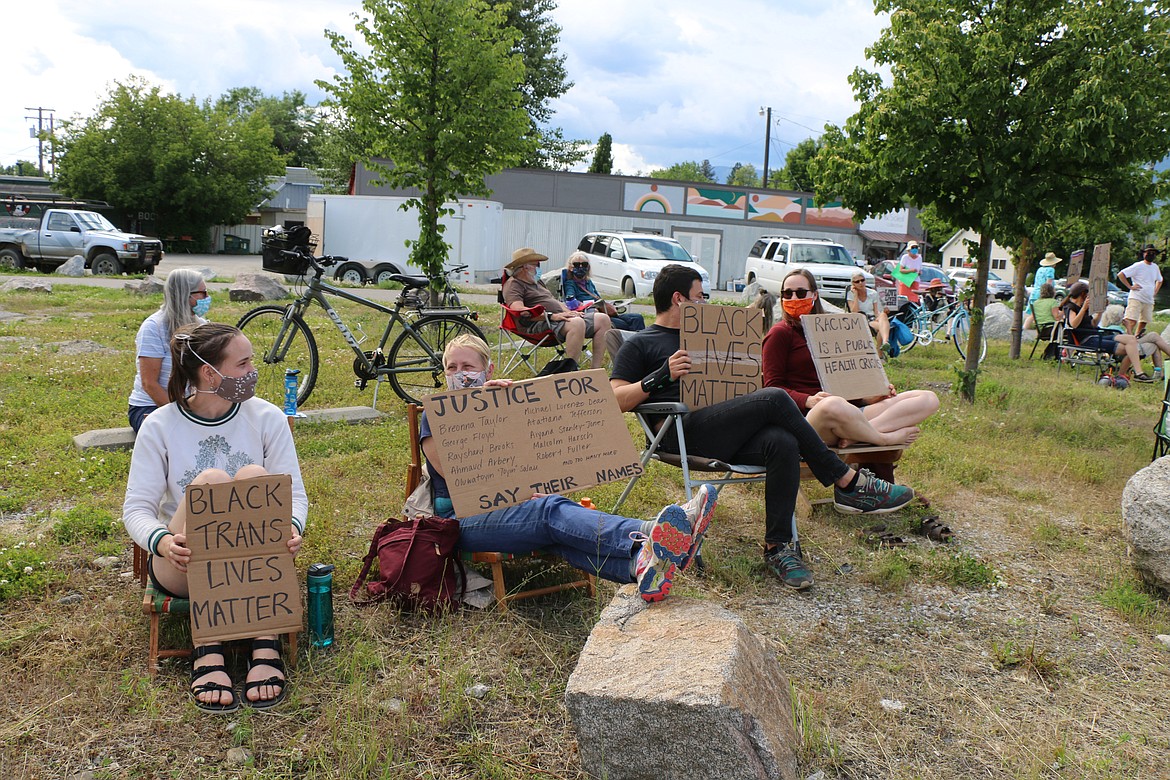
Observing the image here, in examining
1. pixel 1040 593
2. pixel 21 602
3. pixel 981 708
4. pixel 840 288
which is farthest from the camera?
pixel 840 288

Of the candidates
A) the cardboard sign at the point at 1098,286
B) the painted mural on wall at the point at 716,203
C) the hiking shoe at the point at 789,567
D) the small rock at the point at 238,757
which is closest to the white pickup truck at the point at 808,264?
the cardboard sign at the point at 1098,286

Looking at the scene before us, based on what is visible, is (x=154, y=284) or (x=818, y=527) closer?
(x=818, y=527)

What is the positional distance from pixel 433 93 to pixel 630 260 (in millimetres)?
9909

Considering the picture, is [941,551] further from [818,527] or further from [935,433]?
[935,433]

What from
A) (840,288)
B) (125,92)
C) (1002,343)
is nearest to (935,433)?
(1002,343)

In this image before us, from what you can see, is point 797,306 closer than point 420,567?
No

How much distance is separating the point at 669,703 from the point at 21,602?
9.13ft

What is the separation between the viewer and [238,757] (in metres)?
2.70

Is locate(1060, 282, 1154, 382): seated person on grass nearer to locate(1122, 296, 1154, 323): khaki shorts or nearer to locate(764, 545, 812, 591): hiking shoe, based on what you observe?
locate(1122, 296, 1154, 323): khaki shorts

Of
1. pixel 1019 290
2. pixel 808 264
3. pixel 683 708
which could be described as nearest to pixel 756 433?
pixel 683 708

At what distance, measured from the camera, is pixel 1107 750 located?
2924mm

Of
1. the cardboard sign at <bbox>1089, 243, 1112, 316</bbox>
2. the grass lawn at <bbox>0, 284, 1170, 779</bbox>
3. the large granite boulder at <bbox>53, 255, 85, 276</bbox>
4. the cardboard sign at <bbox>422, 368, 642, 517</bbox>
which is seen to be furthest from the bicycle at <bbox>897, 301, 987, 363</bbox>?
the large granite boulder at <bbox>53, 255, 85, 276</bbox>

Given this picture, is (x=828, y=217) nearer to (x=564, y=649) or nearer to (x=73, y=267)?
(x=73, y=267)

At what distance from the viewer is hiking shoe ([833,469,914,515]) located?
15.8ft
